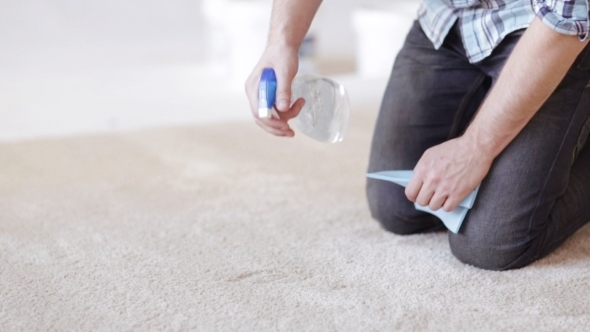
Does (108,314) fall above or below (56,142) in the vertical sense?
above

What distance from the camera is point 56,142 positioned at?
172 centimetres

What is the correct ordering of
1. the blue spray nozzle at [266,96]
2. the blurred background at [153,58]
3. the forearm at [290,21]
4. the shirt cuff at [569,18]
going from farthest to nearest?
the blurred background at [153,58] < the forearm at [290,21] < the blue spray nozzle at [266,96] < the shirt cuff at [569,18]

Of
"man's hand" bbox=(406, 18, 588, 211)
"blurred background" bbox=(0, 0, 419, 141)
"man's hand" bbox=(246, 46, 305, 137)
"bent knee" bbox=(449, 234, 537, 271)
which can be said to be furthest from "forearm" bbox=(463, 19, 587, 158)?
"blurred background" bbox=(0, 0, 419, 141)

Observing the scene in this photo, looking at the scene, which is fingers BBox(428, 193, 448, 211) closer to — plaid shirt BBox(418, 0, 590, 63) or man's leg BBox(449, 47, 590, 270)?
man's leg BBox(449, 47, 590, 270)

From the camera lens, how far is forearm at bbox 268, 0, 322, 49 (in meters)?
0.97

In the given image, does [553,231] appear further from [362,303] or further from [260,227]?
[260,227]

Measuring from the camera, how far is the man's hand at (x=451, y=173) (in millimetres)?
884

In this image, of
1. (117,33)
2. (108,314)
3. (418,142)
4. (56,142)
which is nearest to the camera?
(108,314)

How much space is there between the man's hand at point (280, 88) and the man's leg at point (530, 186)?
11.6 inches

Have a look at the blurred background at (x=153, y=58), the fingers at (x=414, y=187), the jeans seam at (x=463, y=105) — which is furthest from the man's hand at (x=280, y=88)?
the blurred background at (x=153, y=58)

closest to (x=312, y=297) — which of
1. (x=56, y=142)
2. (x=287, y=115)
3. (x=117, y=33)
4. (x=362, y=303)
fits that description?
(x=362, y=303)

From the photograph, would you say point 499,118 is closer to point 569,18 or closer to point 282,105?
point 569,18

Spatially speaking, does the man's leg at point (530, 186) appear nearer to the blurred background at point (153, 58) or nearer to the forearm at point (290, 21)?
the forearm at point (290, 21)

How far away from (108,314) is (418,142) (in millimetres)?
558
